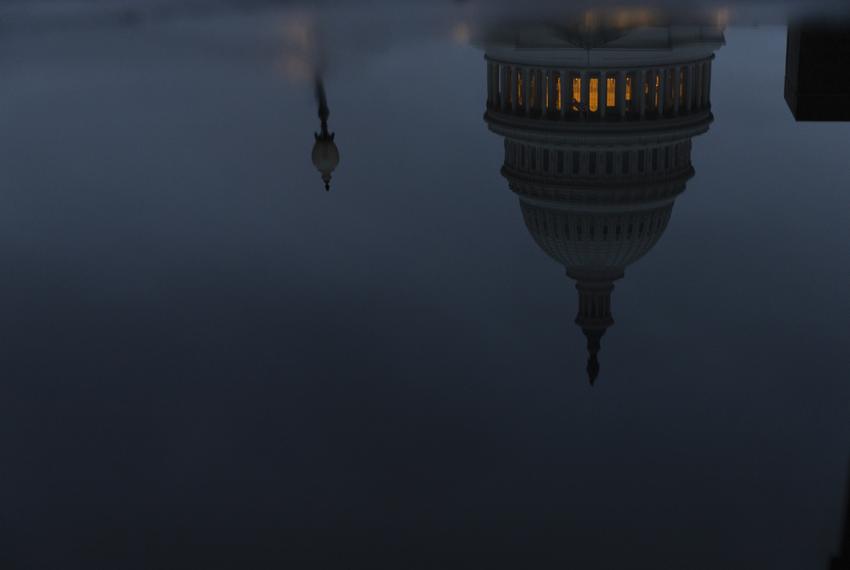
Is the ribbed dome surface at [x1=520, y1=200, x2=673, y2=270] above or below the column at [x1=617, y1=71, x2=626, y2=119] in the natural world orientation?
below

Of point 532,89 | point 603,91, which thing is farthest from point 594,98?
point 532,89

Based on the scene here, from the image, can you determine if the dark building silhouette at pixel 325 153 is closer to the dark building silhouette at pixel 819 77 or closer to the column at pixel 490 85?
the dark building silhouette at pixel 819 77

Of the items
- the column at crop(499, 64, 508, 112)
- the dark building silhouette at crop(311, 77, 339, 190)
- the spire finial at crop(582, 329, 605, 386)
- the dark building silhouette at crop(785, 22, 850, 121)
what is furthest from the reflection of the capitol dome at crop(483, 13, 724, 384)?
the spire finial at crop(582, 329, 605, 386)

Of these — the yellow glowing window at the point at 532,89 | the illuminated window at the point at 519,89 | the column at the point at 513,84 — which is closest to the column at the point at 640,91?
the yellow glowing window at the point at 532,89

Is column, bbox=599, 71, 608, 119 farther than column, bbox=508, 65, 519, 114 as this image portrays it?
Yes

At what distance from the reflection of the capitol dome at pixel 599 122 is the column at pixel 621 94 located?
57mm

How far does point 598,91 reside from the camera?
57.5 metres

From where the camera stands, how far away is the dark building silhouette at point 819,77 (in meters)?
36.0

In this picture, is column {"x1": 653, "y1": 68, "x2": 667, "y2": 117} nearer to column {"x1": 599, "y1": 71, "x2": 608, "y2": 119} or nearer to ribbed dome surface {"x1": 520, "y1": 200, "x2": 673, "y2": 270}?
column {"x1": 599, "y1": 71, "x2": 608, "y2": 119}

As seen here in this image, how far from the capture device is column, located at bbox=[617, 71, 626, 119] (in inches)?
2170

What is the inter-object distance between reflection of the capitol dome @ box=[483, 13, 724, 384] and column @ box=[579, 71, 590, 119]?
0.19ft

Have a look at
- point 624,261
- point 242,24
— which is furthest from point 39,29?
point 624,261

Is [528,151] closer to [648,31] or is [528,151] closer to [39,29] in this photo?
[648,31]

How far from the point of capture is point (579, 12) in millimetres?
53844
